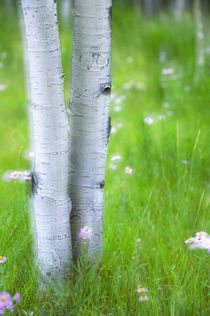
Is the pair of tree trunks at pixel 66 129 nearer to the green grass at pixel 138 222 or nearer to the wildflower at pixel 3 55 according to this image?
the green grass at pixel 138 222

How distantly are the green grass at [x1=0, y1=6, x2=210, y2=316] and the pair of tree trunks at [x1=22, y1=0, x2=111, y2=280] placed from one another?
10 cm

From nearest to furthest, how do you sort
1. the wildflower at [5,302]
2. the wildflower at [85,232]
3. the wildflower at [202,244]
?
the wildflower at [5,302], the wildflower at [202,244], the wildflower at [85,232]

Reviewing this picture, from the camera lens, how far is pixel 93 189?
1.35m

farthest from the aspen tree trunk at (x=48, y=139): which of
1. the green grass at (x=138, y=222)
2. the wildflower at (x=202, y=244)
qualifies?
the wildflower at (x=202, y=244)

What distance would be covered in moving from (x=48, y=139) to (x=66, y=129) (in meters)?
0.08

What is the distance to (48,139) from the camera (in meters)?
1.16

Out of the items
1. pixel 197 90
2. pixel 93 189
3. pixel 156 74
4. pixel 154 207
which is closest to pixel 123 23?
pixel 156 74

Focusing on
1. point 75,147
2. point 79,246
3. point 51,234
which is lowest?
point 79,246

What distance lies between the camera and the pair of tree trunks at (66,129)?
1099 mm

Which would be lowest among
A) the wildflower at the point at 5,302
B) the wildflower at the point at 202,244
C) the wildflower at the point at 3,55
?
the wildflower at the point at 5,302

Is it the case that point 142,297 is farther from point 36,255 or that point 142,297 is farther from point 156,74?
point 156,74

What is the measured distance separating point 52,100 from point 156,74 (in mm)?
3672

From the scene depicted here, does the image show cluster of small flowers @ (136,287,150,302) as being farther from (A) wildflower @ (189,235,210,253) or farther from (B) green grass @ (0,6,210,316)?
(A) wildflower @ (189,235,210,253)

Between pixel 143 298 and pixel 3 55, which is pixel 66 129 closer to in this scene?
pixel 143 298
